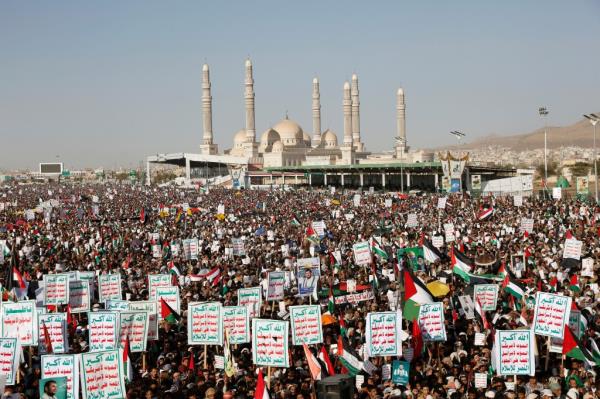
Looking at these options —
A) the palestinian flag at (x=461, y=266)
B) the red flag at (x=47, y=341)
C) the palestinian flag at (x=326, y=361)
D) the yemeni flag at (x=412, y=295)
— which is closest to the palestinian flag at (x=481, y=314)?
the yemeni flag at (x=412, y=295)

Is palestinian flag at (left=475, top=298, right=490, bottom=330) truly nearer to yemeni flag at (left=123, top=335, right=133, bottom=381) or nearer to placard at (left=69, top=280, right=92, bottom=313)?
yemeni flag at (left=123, top=335, right=133, bottom=381)

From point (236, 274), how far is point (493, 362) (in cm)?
928

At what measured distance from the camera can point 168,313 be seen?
12.5m

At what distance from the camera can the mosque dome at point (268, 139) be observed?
110938mm

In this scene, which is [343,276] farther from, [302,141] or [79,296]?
[302,141]

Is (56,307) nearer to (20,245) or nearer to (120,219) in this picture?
(20,245)

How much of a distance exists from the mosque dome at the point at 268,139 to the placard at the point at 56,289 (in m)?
97.2

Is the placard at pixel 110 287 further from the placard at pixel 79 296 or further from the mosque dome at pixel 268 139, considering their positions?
the mosque dome at pixel 268 139

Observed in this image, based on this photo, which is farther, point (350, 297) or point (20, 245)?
point (20, 245)

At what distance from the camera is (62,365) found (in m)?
8.68

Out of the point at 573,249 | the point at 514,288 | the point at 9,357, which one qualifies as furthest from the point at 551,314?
the point at 573,249

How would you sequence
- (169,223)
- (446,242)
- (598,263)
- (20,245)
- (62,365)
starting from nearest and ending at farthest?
(62,365) < (598,263) < (446,242) < (20,245) < (169,223)

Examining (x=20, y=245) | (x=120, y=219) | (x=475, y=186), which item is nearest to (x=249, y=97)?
(x=475, y=186)

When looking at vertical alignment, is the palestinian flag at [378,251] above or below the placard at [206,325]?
above
